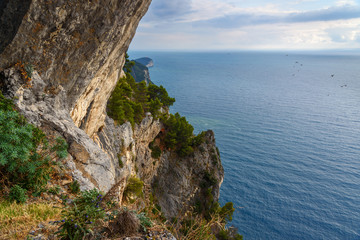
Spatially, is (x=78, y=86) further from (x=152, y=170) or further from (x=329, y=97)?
(x=329, y=97)

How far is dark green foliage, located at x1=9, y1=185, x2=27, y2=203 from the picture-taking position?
720cm

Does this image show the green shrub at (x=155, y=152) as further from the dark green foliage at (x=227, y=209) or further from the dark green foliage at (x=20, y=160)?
the dark green foliage at (x=20, y=160)

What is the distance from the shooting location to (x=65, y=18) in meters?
12.4

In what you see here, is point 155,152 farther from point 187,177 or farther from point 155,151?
point 187,177

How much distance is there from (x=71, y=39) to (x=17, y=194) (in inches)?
387

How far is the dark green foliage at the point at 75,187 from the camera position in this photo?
877 centimetres

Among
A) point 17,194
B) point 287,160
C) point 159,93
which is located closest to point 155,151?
point 159,93

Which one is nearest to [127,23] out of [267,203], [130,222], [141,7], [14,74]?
[141,7]

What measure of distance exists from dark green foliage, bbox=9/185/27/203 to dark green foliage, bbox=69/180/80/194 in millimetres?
1702

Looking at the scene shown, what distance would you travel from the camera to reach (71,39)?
13367 mm

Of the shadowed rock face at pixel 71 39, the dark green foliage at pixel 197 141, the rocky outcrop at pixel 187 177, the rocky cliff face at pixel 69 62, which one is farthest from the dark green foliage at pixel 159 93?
the shadowed rock face at pixel 71 39

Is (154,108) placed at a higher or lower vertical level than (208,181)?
higher

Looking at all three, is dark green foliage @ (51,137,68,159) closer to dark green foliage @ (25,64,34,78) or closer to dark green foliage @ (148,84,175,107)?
dark green foliage @ (25,64,34,78)

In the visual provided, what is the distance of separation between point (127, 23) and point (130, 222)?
1490 centimetres
